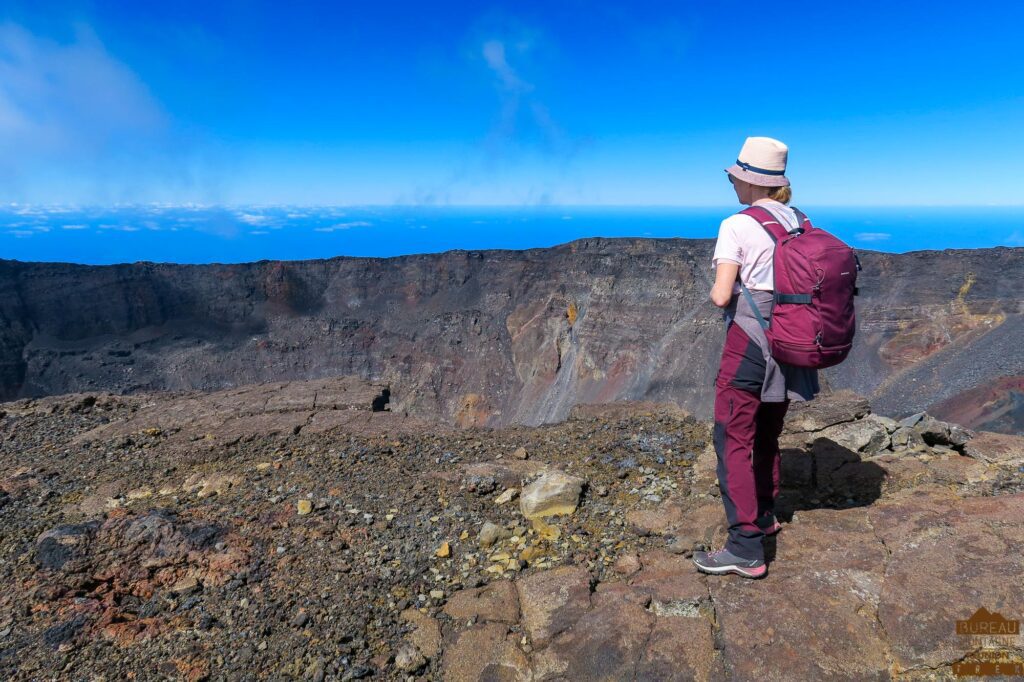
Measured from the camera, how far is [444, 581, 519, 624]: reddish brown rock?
3.30 meters

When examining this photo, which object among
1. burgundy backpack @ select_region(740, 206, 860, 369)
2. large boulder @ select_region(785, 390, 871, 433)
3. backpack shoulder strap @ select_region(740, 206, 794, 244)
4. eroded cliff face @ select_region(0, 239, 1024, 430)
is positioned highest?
backpack shoulder strap @ select_region(740, 206, 794, 244)

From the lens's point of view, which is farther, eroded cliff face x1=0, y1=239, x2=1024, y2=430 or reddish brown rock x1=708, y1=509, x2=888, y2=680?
eroded cliff face x1=0, y1=239, x2=1024, y2=430

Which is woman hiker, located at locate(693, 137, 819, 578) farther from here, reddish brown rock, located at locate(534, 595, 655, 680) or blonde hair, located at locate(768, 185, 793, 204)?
reddish brown rock, located at locate(534, 595, 655, 680)

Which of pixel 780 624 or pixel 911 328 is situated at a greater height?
pixel 780 624

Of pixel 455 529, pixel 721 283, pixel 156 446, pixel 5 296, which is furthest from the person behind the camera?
pixel 5 296

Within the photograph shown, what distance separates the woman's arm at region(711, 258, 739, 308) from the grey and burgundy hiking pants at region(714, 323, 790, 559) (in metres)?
0.24

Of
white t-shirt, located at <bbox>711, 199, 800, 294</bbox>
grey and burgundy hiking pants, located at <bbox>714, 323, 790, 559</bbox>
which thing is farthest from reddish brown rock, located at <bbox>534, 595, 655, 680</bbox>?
white t-shirt, located at <bbox>711, 199, 800, 294</bbox>

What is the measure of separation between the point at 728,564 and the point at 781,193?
6.67 ft

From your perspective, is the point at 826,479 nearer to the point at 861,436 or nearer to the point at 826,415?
the point at 861,436

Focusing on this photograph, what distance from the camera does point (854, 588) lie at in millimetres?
2973

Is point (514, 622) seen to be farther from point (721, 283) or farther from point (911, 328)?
point (911, 328)

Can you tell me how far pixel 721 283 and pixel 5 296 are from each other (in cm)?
3948

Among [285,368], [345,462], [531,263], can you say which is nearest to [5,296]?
[285,368]

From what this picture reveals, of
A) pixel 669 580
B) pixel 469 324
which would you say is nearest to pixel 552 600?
pixel 669 580
